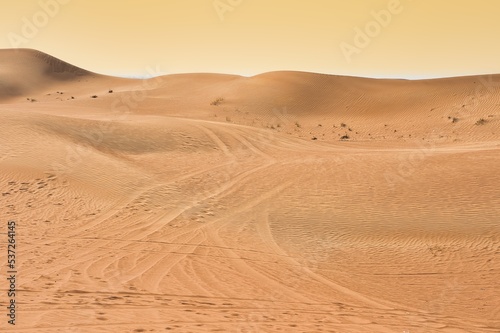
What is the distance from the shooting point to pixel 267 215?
15258 millimetres

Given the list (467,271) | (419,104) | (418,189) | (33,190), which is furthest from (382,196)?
(419,104)

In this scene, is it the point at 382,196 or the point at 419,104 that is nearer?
the point at 382,196

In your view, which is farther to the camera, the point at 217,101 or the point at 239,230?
the point at 217,101

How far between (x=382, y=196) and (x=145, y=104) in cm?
3563

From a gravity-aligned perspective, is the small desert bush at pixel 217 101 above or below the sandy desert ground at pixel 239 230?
above

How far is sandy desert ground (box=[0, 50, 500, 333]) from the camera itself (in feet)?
27.9

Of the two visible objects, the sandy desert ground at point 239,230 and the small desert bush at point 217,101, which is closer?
the sandy desert ground at point 239,230

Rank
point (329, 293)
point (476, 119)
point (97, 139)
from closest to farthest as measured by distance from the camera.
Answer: point (329, 293) → point (97, 139) → point (476, 119)

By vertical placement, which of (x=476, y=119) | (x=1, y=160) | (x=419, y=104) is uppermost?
(x=419, y=104)

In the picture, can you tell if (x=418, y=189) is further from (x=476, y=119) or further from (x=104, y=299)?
(x=476, y=119)

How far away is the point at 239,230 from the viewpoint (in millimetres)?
13961

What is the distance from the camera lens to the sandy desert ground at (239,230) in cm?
850

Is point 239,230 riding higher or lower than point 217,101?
lower

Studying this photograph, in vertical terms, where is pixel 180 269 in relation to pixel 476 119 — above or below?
below
